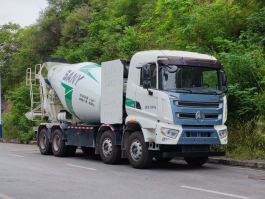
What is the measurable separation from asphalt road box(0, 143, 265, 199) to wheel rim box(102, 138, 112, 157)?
57 cm

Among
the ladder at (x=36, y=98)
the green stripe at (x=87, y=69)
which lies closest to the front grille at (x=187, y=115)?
the green stripe at (x=87, y=69)

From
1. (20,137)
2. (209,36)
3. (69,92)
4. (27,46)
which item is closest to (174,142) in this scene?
(69,92)

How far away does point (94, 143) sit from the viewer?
44.6ft

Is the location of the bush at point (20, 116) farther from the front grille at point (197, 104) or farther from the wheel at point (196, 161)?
the front grille at point (197, 104)

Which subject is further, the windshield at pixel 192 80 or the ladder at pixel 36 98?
the ladder at pixel 36 98

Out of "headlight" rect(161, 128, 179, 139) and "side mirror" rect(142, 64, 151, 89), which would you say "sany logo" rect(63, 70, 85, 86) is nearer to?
"side mirror" rect(142, 64, 151, 89)

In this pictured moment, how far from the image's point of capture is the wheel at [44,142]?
16547 mm

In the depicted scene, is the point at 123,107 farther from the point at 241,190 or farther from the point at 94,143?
the point at 241,190

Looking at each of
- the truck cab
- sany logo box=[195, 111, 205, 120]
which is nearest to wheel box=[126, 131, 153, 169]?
the truck cab

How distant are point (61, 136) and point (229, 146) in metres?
6.19

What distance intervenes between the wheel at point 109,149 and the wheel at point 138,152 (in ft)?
2.65

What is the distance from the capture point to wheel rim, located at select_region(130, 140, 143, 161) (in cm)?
1120

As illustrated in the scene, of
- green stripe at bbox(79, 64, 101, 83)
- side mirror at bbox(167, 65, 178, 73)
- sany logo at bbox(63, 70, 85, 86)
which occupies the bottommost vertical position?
side mirror at bbox(167, 65, 178, 73)

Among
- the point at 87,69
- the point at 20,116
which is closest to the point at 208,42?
the point at 87,69
